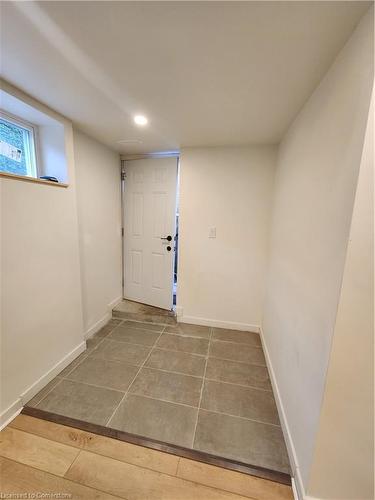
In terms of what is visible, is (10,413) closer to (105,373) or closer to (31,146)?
(105,373)

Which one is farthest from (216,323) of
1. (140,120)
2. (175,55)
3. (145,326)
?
(175,55)

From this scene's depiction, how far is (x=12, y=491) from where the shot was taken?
1.05 metres

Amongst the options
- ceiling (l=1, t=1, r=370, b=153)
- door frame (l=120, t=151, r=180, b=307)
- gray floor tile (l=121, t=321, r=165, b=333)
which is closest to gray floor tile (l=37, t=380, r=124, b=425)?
gray floor tile (l=121, t=321, r=165, b=333)

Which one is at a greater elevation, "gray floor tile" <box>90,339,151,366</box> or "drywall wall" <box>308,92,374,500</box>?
"drywall wall" <box>308,92,374,500</box>

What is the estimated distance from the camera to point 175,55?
1.05 meters

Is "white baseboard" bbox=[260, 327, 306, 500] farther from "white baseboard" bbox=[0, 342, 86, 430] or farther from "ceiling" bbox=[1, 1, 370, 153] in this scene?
"ceiling" bbox=[1, 1, 370, 153]

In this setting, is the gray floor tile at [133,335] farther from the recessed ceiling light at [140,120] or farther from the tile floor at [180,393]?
the recessed ceiling light at [140,120]

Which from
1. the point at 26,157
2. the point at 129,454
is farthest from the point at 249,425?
the point at 26,157

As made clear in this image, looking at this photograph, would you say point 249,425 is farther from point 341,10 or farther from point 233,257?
point 341,10

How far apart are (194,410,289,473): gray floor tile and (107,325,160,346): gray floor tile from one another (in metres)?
1.03

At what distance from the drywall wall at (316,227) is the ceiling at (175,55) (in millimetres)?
172

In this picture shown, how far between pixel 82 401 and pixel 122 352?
60cm

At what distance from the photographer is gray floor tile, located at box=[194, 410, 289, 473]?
1.23m

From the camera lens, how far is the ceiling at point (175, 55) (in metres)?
0.83
